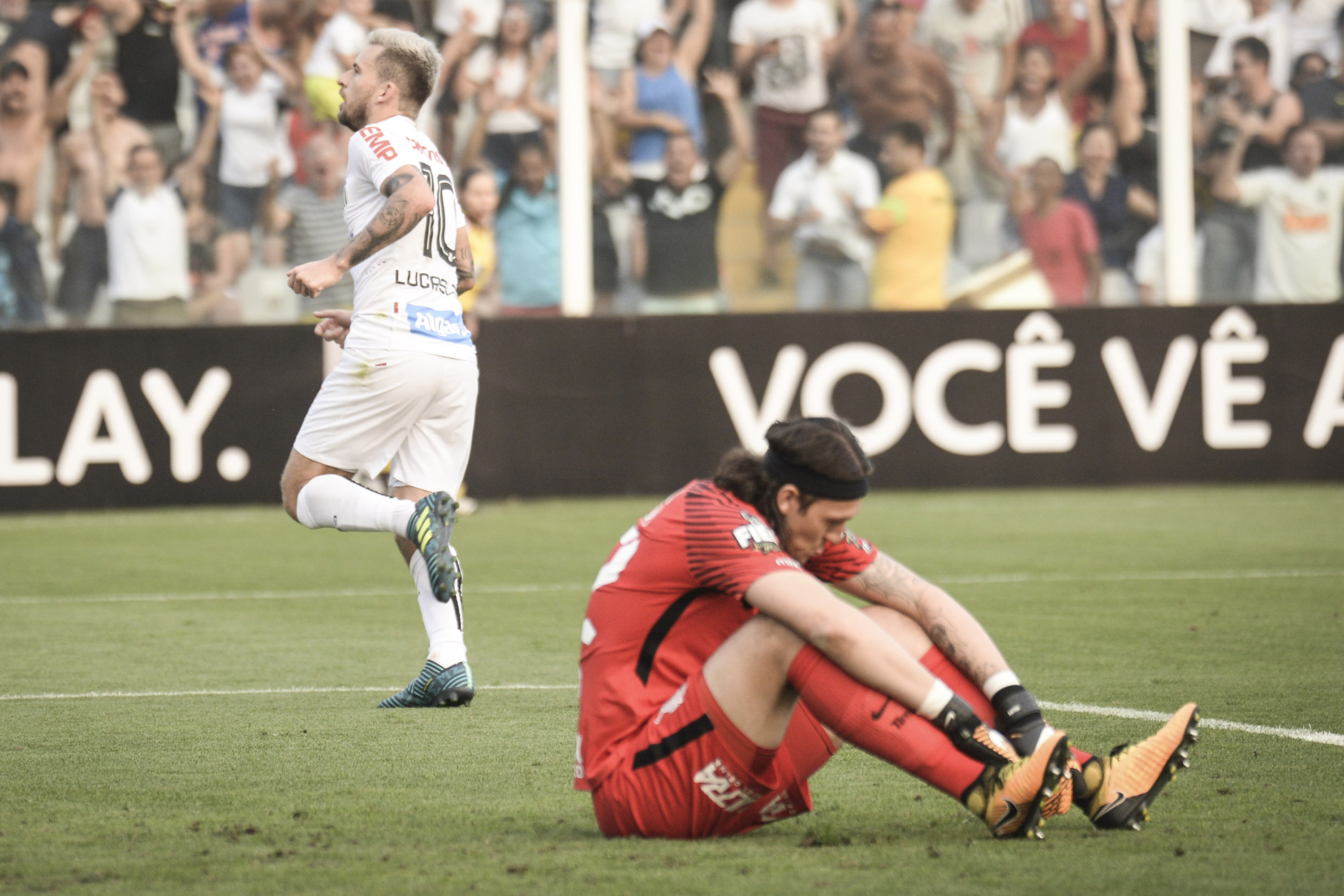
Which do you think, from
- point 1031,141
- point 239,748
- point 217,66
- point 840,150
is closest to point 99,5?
point 217,66

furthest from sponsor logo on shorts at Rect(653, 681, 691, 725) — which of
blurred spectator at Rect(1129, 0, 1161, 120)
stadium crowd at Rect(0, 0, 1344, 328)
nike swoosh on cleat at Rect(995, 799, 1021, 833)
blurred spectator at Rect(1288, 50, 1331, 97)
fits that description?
blurred spectator at Rect(1288, 50, 1331, 97)

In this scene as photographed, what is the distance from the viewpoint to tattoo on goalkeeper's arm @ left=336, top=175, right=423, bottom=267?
537 cm

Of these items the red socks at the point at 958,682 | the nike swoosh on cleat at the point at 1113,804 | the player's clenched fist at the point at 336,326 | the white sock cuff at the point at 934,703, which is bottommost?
the nike swoosh on cleat at the point at 1113,804

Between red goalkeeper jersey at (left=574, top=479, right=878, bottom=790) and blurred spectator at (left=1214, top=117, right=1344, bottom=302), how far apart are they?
1150 cm

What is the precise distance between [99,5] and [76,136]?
1.07m

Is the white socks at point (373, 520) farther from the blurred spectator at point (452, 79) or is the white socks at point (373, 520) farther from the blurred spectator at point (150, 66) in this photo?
the blurred spectator at point (150, 66)

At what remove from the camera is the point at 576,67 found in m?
14.0

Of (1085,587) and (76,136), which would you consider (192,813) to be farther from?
(76,136)

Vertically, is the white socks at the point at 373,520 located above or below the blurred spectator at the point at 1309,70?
below

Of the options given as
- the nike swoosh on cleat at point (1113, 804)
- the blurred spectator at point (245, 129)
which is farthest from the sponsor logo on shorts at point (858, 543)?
the blurred spectator at point (245, 129)

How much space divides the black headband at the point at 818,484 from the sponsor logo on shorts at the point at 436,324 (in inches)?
86.6

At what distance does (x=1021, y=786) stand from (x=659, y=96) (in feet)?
36.9

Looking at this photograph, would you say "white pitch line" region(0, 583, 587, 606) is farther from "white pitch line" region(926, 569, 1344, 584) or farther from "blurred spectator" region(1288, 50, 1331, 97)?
"blurred spectator" region(1288, 50, 1331, 97)

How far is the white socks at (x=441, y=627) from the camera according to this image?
552 cm
